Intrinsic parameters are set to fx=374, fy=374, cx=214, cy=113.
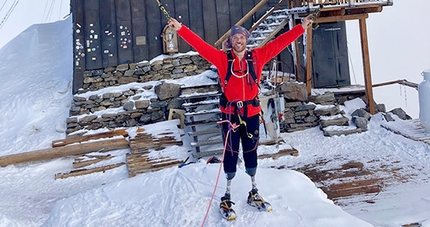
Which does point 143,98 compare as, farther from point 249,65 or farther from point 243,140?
point 249,65

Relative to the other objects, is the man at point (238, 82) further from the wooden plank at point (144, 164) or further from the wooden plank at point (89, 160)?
the wooden plank at point (89, 160)

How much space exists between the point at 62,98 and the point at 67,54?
252 centimetres

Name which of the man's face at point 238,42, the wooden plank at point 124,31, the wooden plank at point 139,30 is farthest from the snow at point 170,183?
the man's face at point 238,42

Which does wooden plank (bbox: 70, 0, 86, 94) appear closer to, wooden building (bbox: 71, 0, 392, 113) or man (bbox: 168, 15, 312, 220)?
wooden building (bbox: 71, 0, 392, 113)

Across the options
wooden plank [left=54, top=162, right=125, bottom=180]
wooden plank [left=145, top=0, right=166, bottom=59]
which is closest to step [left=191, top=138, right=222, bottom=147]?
wooden plank [left=54, top=162, right=125, bottom=180]

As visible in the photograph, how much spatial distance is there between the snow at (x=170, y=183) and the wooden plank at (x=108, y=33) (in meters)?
0.85

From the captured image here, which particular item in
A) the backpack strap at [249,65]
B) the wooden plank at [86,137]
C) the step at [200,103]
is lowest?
the wooden plank at [86,137]

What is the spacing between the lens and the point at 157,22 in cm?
982

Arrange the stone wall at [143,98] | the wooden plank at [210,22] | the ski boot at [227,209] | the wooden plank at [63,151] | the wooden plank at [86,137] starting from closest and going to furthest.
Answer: the ski boot at [227,209], the wooden plank at [63,151], the wooden plank at [86,137], the stone wall at [143,98], the wooden plank at [210,22]

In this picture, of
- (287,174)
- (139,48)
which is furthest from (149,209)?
(139,48)

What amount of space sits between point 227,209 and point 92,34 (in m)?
7.33

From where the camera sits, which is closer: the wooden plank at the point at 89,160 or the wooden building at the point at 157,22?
the wooden plank at the point at 89,160

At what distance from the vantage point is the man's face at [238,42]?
3479 millimetres

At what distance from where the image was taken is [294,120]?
857 cm
